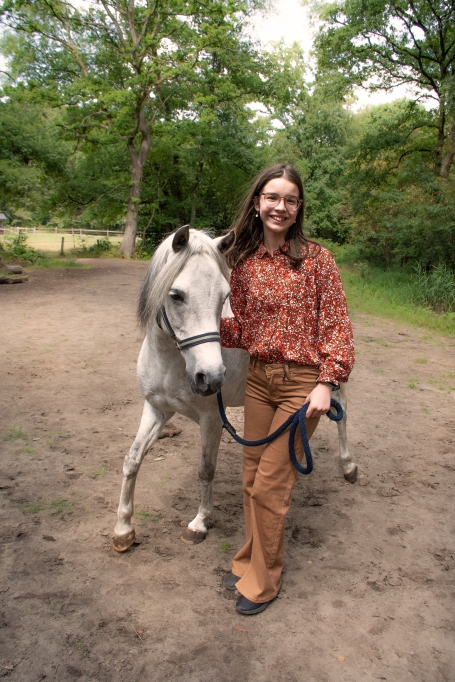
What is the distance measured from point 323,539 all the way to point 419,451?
1.65 metres

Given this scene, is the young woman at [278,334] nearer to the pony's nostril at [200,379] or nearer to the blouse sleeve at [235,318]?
the blouse sleeve at [235,318]

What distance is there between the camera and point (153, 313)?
6.66 feet

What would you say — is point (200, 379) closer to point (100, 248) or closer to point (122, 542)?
point (122, 542)

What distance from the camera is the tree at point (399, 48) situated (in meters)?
13.8

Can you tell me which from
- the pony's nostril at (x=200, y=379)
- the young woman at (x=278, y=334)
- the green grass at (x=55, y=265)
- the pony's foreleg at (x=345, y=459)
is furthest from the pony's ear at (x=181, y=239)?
the green grass at (x=55, y=265)

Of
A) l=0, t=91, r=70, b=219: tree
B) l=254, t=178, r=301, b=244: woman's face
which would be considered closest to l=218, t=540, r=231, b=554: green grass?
l=254, t=178, r=301, b=244: woman's face

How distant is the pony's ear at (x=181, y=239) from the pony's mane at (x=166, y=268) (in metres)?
0.02

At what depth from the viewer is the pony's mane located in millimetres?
1932

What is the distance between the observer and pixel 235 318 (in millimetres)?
2064

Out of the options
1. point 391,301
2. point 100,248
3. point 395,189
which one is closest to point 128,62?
point 100,248

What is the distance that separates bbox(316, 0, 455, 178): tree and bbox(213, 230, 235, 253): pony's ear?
43.7 ft

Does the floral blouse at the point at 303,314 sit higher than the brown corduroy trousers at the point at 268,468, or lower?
higher

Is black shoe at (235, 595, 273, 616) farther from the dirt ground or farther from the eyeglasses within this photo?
the eyeglasses

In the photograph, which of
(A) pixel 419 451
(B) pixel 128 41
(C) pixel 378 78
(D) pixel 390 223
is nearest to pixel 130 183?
(B) pixel 128 41
